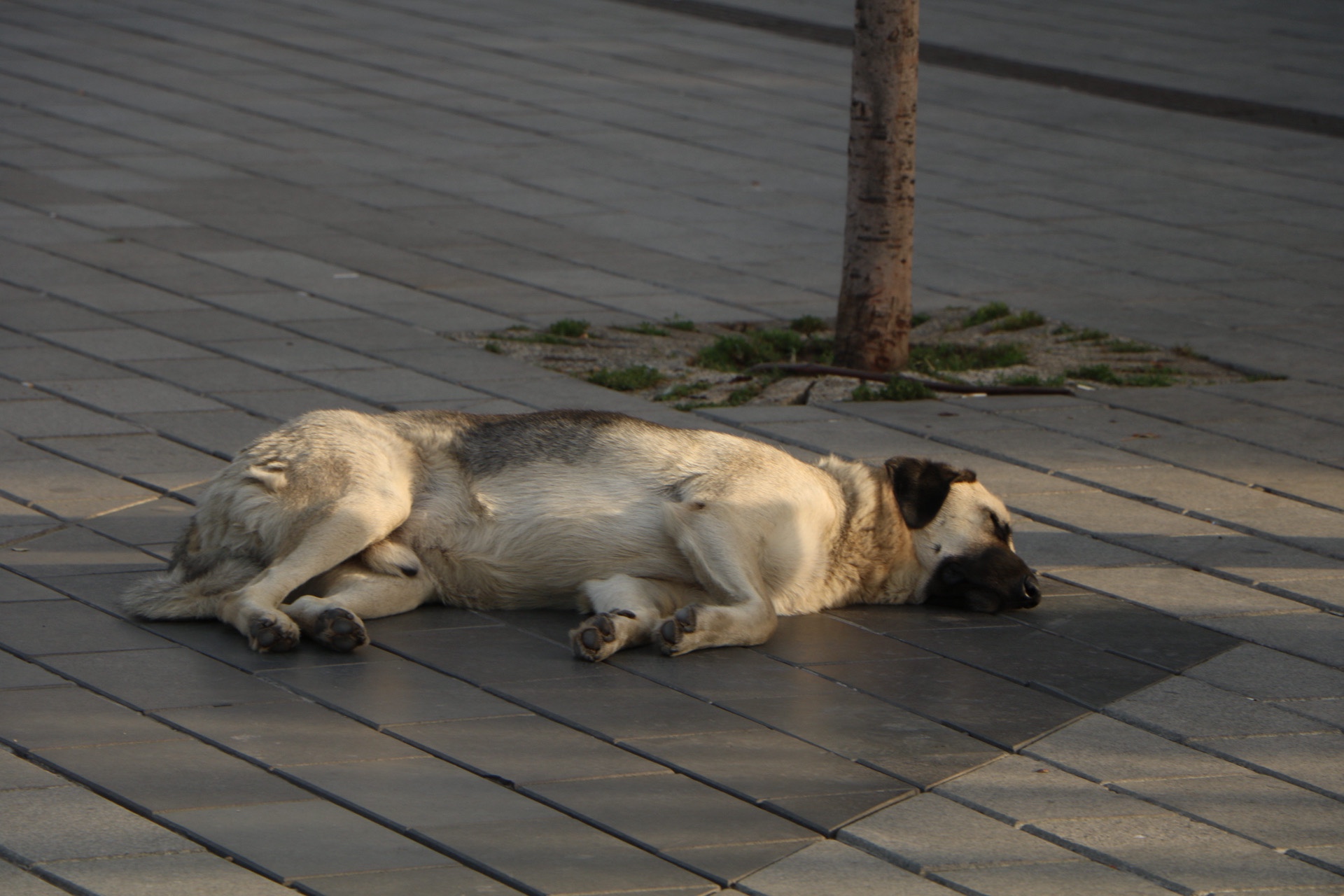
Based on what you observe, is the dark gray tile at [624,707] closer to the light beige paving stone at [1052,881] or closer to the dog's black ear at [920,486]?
the light beige paving stone at [1052,881]

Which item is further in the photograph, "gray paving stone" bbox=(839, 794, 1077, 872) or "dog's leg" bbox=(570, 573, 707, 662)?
"dog's leg" bbox=(570, 573, 707, 662)

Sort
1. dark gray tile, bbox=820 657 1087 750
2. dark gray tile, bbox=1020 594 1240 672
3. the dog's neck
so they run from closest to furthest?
dark gray tile, bbox=820 657 1087 750, dark gray tile, bbox=1020 594 1240 672, the dog's neck

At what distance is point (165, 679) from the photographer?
4.86 m

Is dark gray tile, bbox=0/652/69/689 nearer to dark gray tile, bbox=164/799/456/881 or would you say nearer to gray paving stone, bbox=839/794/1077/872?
dark gray tile, bbox=164/799/456/881

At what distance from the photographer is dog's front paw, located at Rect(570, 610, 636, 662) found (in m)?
5.19

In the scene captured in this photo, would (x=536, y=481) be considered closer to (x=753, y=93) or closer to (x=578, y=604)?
(x=578, y=604)

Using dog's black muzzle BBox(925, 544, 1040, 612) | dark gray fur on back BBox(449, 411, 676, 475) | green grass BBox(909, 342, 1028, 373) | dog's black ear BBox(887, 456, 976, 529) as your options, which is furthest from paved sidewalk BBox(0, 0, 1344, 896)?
green grass BBox(909, 342, 1028, 373)

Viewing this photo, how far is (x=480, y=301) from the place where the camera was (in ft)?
31.9

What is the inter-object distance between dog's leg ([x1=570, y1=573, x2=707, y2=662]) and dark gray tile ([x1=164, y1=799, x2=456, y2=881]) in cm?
127

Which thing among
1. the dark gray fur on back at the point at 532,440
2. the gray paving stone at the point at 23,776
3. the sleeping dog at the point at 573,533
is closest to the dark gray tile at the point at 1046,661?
the sleeping dog at the point at 573,533

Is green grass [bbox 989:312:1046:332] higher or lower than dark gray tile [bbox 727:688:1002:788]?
higher

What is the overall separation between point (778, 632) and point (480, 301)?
15.0 ft

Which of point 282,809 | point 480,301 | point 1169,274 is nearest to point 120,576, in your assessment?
point 282,809

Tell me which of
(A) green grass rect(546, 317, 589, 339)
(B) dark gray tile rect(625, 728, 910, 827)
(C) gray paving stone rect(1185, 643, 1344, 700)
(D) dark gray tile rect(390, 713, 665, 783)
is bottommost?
(D) dark gray tile rect(390, 713, 665, 783)
